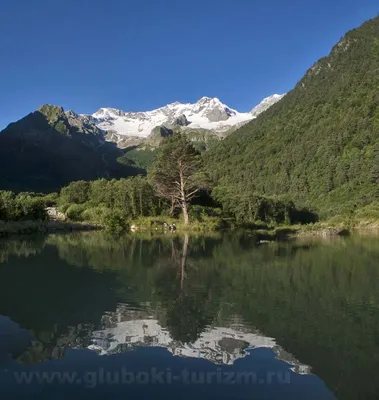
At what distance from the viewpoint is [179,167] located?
54.2 meters

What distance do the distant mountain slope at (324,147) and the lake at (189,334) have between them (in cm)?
5658

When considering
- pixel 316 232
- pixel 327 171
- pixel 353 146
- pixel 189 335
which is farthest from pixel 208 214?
pixel 353 146

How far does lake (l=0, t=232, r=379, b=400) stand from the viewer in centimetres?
757

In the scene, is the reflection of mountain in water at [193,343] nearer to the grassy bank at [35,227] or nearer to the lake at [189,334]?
the lake at [189,334]

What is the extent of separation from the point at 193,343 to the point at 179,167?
4507cm

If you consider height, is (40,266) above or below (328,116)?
below

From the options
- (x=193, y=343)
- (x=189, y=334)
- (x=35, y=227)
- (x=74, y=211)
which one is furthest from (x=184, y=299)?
(x=74, y=211)

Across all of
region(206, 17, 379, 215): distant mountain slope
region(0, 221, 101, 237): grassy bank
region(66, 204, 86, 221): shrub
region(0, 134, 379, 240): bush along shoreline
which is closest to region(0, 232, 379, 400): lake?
region(0, 134, 379, 240): bush along shoreline

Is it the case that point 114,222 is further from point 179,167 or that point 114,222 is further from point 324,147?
point 324,147

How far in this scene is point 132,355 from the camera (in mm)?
9031

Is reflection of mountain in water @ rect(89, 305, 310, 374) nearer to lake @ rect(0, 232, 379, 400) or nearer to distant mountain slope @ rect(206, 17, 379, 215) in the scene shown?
lake @ rect(0, 232, 379, 400)

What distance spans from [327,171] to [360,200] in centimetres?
2761

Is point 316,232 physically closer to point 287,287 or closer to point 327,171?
point 287,287

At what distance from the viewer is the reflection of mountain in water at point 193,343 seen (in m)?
9.05
